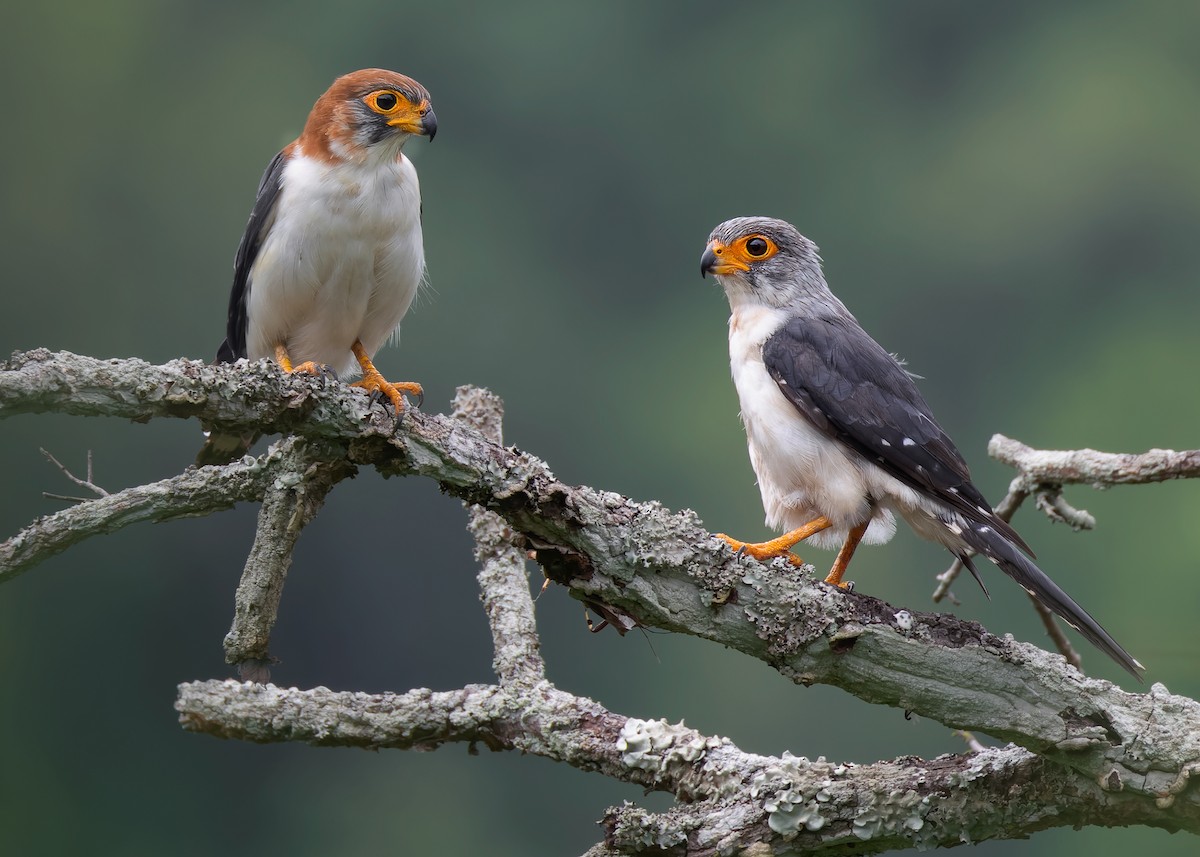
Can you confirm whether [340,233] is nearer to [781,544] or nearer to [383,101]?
[383,101]

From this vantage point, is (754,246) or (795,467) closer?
(795,467)

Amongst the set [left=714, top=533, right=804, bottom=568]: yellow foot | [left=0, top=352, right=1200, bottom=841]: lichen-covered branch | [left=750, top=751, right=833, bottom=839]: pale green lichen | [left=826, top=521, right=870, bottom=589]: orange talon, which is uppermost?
[left=826, top=521, right=870, bottom=589]: orange talon

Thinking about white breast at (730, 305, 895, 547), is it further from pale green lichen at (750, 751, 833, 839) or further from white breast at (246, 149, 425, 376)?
white breast at (246, 149, 425, 376)

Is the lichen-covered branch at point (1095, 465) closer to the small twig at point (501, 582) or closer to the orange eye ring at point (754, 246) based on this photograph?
the orange eye ring at point (754, 246)

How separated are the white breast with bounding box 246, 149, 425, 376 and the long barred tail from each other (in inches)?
59.9

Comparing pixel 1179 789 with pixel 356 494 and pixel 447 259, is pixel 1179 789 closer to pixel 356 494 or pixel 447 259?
pixel 356 494

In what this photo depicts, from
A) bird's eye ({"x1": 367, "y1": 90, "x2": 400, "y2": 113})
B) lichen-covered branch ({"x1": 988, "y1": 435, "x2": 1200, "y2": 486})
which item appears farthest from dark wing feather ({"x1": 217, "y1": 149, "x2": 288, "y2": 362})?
lichen-covered branch ({"x1": 988, "y1": 435, "x2": 1200, "y2": 486})

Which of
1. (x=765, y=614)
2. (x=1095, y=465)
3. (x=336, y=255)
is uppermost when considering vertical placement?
(x=336, y=255)

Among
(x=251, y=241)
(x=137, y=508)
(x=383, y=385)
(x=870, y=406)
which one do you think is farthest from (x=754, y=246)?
(x=137, y=508)

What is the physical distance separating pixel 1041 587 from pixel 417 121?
1.85m

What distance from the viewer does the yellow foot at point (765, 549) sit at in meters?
2.13

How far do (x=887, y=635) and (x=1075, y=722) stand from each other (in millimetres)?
329

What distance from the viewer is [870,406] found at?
105 inches

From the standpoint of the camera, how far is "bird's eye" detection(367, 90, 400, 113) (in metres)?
2.96
